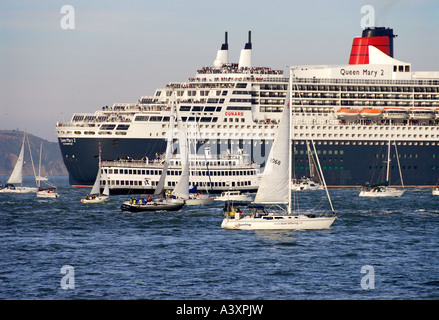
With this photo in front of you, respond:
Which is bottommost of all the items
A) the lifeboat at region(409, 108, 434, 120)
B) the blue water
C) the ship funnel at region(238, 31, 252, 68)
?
the blue water

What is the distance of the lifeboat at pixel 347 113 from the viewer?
120 metres

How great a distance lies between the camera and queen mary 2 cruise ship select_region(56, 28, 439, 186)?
112 m

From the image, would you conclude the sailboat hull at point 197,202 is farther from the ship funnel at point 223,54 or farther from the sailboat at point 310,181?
the ship funnel at point 223,54

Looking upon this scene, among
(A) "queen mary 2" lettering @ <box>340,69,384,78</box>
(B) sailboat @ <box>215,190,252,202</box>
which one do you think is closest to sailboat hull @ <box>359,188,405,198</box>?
(B) sailboat @ <box>215,190,252,202</box>

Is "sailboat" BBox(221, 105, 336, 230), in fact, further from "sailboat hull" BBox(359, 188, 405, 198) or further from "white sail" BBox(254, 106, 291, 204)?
"sailboat hull" BBox(359, 188, 405, 198)

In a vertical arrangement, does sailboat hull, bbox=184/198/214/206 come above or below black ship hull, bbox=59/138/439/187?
below

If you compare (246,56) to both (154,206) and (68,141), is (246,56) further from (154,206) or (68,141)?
(154,206)

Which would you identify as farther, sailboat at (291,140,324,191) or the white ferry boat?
sailboat at (291,140,324,191)

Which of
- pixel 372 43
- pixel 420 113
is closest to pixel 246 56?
pixel 372 43

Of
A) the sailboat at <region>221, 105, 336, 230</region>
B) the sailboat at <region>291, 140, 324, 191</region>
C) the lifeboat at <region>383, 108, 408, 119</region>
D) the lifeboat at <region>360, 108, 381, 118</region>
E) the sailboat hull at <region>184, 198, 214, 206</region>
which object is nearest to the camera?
the sailboat at <region>221, 105, 336, 230</region>

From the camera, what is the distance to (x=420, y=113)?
123125mm

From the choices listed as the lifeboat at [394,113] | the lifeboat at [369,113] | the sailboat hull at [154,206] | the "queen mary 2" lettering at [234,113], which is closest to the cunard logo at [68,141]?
the "queen mary 2" lettering at [234,113]

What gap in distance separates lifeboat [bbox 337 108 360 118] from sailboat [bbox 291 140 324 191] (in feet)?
31.8
